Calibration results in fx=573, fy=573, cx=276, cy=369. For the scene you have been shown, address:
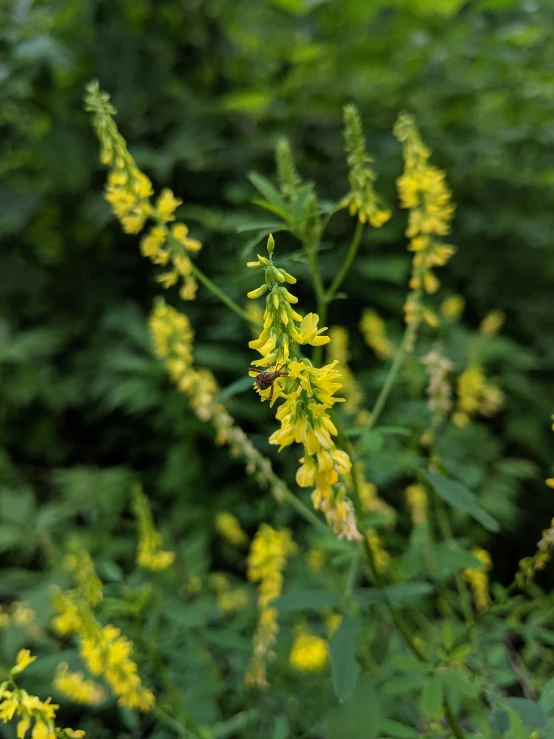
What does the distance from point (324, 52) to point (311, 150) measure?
620mm

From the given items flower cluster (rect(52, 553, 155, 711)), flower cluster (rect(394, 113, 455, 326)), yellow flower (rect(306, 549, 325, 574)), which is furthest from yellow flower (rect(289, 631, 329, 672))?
flower cluster (rect(394, 113, 455, 326))

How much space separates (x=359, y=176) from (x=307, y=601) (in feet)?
2.74

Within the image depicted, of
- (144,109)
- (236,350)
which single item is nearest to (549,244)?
(236,350)

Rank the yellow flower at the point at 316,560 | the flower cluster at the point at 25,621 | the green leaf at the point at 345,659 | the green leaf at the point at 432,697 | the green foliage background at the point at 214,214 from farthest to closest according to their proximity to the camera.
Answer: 1. the green foliage background at the point at 214,214
2. the yellow flower at the point at 316,560
3. the flower cluster at the point at 25,621
4. the green leaf at the point at 432,697
5. the green leaf at the point at 345,659

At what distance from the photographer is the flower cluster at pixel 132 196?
110 centimetres

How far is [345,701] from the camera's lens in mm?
904

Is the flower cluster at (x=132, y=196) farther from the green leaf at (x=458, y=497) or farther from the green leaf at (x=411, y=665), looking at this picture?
the green leaf at (x=411, y=665)

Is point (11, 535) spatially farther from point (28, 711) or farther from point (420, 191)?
point (420, 191)

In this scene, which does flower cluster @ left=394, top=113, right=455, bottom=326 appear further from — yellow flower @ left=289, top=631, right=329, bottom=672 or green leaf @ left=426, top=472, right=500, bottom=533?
yellow flower @ left=289, top=631, right=329, bottom=672

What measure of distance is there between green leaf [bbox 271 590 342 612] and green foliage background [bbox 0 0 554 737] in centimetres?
139

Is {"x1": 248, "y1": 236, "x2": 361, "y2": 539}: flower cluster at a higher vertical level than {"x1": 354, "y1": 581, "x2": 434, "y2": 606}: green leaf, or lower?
higher

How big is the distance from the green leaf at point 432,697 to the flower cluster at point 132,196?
2.92 feet

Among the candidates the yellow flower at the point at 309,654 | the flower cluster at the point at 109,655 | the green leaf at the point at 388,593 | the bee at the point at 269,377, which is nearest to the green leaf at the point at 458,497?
the green leaf at the point at 388,593

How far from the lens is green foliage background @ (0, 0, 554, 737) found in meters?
2.71
